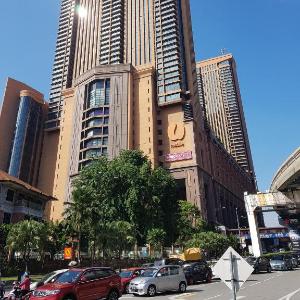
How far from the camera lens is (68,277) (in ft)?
51.8

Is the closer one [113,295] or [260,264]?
[113,295]

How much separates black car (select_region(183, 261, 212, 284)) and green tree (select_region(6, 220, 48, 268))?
47.8 ft

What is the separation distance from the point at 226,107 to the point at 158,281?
176 meters

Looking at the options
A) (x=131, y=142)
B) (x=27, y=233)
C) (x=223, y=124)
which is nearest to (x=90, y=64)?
(x=131, y=142)

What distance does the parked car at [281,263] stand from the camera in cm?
3962

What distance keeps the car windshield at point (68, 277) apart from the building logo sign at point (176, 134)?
8321 cm

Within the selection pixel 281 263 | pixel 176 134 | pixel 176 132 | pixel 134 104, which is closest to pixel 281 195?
pixel 281 263

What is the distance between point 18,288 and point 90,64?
121508 millimetres

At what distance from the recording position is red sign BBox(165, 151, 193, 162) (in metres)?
95.2

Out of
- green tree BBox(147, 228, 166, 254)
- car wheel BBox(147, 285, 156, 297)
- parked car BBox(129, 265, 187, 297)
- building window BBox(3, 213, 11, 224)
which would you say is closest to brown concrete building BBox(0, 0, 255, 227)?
green tree BBox(147, 228, 166, 254)

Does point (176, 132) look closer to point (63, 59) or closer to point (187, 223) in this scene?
point (187, 223)

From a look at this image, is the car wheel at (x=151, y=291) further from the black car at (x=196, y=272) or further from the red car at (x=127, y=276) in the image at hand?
the black car at (x=196, y=272)

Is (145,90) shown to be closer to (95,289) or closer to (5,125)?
(5,125)

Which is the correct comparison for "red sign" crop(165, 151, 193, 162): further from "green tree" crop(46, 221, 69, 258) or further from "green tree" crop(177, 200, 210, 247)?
"green tree" crop(46, 221, 69, 258)
